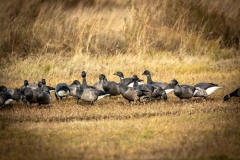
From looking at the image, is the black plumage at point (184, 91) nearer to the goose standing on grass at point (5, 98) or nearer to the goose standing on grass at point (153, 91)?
the goose standing on grass at point (153, 91)

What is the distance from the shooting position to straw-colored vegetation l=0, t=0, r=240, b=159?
28.7 ft

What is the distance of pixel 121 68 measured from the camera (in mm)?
17734

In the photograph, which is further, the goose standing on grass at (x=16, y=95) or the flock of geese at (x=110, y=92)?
the goose standing on grass at (x=16, y=95)

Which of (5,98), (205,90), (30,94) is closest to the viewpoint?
(5,98)

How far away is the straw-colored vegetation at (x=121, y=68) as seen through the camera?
8758mm

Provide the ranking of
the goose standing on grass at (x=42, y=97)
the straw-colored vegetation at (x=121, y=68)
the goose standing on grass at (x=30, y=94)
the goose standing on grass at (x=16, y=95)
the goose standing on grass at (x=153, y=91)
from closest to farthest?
the straw-colored vegetation at (x=121, y=68) < the goose standing on grass at (x=42, y=97) < the goose standing on grass at (x=30, y=94) < the goose standing on grass at (x=16, y=95) < the goose standing on grass at (x=153, y=91)

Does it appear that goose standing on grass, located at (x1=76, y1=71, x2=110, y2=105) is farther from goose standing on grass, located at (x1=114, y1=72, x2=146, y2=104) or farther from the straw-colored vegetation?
goose standing on grass, located at (x1=114, y1=72, x2=146, y2=104)

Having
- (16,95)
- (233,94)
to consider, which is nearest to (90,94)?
(16,95)

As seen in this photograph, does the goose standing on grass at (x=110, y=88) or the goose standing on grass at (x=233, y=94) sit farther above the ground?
the goose standing on grass at (x=110, y=88)

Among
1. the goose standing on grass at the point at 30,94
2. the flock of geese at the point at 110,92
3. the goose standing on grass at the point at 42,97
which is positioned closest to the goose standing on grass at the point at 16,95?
the flock of geese at the point at 110,92

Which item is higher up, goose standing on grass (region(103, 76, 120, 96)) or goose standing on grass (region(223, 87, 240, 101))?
goose standing on grass (region(103, 76, 120, 96))

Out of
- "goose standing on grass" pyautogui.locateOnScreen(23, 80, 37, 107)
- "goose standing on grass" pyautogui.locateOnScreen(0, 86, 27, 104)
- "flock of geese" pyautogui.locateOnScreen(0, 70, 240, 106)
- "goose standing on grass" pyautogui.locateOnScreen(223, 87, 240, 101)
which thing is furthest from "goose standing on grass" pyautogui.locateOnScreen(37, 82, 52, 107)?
"goose standing on grass" pyautogui.locateOnScreen(223, 87, 240, 101)

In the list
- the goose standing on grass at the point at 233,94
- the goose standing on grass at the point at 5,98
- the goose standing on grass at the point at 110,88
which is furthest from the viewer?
the goose standing on grass at the point at 110,88

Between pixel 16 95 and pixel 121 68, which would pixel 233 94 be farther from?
pixel 121 68
